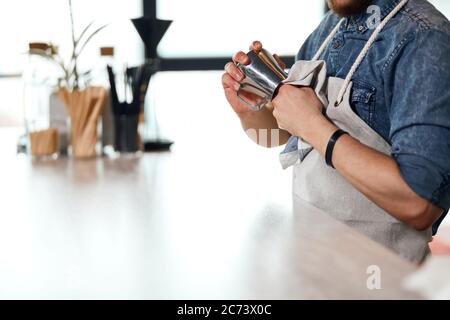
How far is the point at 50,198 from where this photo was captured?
1428 millimetres

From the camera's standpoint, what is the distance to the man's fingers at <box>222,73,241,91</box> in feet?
4.84

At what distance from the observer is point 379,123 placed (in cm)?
129

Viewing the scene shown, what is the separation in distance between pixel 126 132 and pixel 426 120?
3.74ft

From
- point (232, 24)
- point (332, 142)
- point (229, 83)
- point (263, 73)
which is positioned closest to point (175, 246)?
point (332, 142)

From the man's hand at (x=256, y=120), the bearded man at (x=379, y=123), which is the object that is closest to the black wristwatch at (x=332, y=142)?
the bearded man at (x=379, y=123)

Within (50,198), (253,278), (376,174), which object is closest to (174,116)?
(50,198)

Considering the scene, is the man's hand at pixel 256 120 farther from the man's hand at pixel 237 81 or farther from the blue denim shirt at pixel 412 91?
the blue denim shirt at pixel 412 91

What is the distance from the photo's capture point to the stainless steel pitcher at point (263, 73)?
1345 mm

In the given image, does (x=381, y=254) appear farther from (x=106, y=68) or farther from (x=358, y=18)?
(x=106, y=68)

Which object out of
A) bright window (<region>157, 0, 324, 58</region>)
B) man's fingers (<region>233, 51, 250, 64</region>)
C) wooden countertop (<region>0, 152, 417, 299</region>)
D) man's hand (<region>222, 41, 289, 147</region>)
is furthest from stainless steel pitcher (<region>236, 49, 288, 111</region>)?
bright window (<region>157, 0, 324, 58</region>)

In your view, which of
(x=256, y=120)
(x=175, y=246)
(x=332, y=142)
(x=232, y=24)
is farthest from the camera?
(x=232, y=24)

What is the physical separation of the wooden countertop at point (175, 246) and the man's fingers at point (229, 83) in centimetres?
22

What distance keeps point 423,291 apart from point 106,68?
1487mm

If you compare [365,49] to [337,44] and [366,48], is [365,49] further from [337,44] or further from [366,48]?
[337,44]
